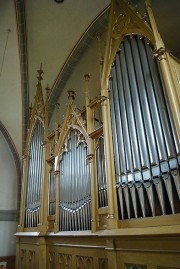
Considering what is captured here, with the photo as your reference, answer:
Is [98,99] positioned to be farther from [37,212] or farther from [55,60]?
[55,60]

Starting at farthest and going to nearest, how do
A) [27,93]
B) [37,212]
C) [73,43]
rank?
[27,93] < [73,43] < [37,212]

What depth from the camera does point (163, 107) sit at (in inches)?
127

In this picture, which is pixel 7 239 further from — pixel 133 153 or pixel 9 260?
pixel 133 153

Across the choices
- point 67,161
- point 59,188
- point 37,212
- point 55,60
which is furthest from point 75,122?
point 55,60

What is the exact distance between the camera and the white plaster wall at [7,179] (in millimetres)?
8859

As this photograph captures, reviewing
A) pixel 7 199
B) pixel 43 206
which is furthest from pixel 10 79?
pixel 43 206

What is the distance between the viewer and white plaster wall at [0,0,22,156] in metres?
6.96

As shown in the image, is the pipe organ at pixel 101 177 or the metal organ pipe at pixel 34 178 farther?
the metal organ pipe at pixel 34 178

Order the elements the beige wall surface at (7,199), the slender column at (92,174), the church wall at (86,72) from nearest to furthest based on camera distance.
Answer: the slender column at (92,174)
the church wall at (86,72)
the beige wall surface at (7,199)

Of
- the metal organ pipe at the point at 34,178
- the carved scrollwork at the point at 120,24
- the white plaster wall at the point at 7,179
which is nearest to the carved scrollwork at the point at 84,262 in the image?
the metal organ pipe at the point at 34,178

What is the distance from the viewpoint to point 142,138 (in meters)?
3.38

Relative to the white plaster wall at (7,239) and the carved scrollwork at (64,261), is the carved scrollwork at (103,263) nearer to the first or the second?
the carved scrollwork at (64,261)

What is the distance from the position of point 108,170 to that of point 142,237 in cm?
111

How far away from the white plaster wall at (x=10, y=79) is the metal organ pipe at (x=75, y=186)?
3.93m
